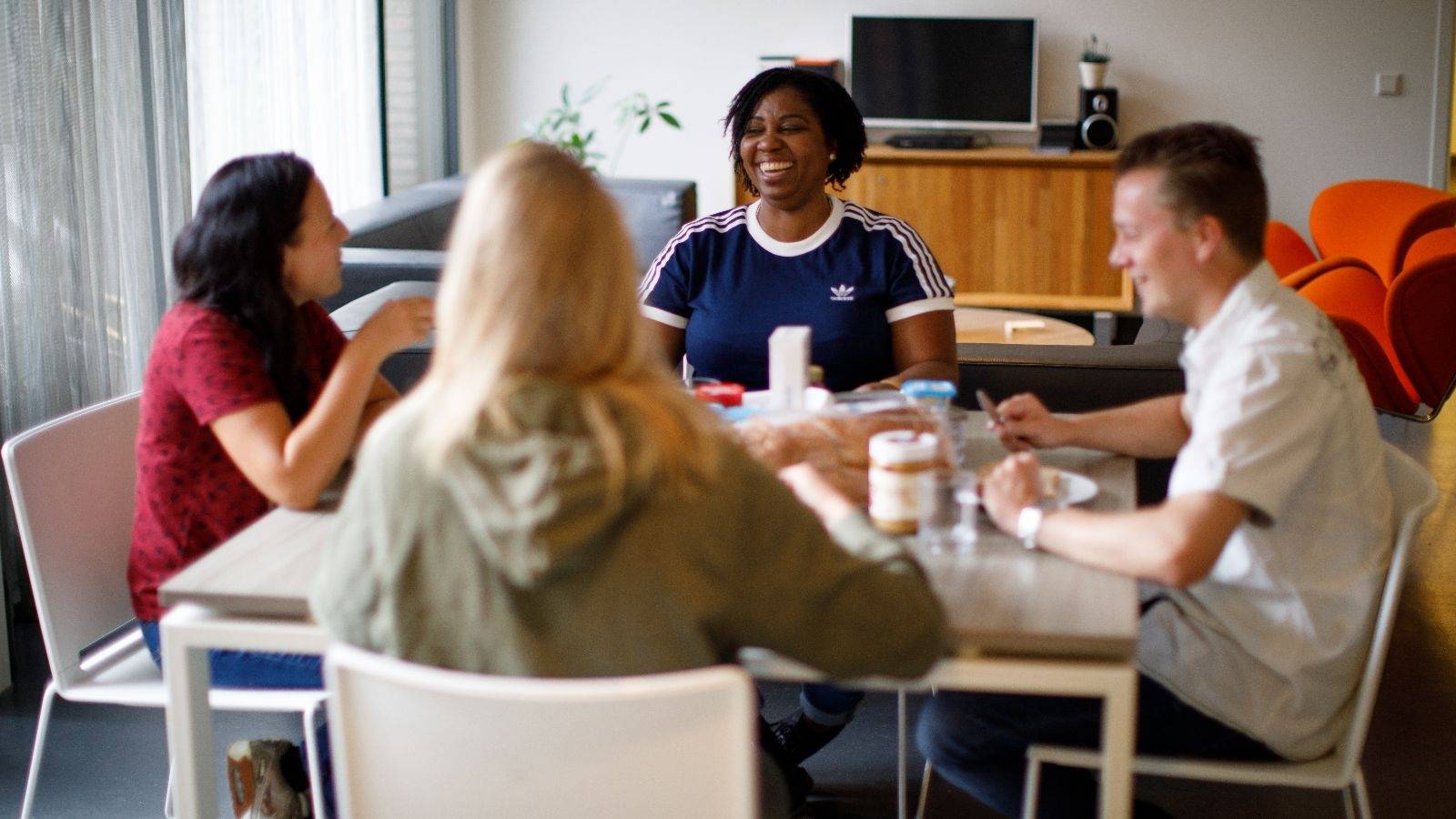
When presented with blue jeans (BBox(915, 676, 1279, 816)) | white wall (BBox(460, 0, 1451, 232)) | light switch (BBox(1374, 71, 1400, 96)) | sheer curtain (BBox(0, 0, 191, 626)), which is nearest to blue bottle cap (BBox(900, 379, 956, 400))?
blue jeans (BBox(915, 676, 1279, 816))

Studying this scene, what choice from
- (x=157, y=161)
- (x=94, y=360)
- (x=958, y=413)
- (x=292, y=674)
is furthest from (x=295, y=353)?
(x=157, y=161)

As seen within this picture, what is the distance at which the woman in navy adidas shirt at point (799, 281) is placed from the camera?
266 centimetres

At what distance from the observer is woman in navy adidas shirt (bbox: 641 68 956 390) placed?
8.72 ft

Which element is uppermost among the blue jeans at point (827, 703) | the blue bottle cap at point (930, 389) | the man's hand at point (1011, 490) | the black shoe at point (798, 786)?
the blue bottle cap at point (930, 389)

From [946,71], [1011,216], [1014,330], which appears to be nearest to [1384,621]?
[1014,330]

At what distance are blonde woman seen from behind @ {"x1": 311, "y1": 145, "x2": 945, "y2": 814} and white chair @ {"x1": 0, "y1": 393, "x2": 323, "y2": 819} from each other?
29.9 inches

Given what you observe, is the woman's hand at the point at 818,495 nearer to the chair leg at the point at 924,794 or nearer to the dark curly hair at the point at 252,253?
the chair leg at the point at 924,794

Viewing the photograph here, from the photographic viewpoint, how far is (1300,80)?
6992 millimetres

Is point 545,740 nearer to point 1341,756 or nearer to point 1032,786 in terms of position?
point 1032,786

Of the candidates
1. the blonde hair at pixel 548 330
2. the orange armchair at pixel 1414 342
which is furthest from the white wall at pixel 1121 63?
the blonde hair at pixel 548 330

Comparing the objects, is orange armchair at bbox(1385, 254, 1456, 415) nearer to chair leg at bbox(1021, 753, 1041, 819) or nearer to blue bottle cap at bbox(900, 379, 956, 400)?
blue bottle cap at bbox(900, 379, 956, 400)

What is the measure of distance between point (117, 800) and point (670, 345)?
4.09 ft

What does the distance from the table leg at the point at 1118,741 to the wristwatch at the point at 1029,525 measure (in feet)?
0.80

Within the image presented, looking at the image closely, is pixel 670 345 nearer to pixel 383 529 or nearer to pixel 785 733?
pixel 785 733
